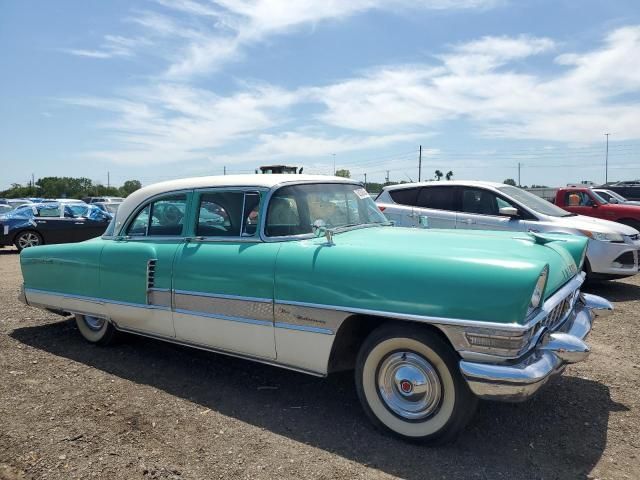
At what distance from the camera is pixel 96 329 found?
505cm

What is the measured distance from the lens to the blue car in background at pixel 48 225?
12992 millimetres

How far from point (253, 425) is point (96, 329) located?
2455 mm

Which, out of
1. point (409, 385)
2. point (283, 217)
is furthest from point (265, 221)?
point (409, 385)

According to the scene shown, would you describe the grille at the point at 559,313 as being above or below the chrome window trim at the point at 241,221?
below

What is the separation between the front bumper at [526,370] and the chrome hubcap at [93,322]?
12.0 feet

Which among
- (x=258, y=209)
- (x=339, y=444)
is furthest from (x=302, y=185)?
(x=339, y=444)

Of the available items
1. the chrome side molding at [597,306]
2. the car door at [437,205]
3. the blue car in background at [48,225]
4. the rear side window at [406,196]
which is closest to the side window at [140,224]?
the chrome side molding at [597,306]

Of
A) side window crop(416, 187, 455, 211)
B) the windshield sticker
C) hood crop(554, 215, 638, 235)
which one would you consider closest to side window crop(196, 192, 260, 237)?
the windshield sticker

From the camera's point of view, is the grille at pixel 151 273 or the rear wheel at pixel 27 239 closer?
the grille at pixel 151 273

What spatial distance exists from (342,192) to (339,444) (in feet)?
6.85

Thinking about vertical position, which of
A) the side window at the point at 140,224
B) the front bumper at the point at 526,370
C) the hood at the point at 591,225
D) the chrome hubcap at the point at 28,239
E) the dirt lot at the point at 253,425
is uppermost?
the side window at the point at 140,224

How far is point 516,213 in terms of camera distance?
7.14 metres

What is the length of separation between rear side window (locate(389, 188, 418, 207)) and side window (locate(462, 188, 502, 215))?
79cm

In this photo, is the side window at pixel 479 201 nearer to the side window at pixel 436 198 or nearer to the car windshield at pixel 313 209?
the side window at pixel 436 198
